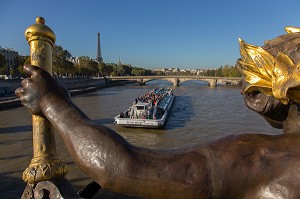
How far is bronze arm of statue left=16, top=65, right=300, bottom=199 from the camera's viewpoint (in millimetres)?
903

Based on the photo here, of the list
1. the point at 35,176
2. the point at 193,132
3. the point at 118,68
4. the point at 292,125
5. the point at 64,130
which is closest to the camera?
the point at 64,130

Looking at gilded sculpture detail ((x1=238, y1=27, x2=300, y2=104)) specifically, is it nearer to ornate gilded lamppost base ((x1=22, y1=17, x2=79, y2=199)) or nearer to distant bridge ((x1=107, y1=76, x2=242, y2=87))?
ornate gilded lamppost base ((x1=22, y1=17, x2=79, y2=199))

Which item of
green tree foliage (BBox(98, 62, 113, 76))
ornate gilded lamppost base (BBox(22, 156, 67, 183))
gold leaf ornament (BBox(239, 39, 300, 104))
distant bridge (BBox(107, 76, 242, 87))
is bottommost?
distant bridge (BBox(107, 76, 242, 87))

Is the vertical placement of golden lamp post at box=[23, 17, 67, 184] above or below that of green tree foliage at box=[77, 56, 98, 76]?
below

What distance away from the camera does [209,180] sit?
2.96 feet

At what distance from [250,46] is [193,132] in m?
13.5

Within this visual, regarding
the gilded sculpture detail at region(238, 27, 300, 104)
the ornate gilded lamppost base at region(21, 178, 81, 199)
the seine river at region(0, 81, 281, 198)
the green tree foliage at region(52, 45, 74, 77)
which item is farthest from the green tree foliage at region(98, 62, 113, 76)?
the gilded sculpture detail at region(238, 27, 300, 104)

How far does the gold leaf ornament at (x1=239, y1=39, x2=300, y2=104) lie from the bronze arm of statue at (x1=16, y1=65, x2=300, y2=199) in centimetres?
18

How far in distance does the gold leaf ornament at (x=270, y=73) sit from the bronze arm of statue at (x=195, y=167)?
0.18 metres

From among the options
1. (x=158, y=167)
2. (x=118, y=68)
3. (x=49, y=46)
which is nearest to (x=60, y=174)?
(x=49, y=46)

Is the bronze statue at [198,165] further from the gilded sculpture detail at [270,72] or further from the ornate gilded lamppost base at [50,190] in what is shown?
the ornate gilded lamppost base at [50,190]

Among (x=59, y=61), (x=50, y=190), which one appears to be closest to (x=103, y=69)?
(x=59, y=61)

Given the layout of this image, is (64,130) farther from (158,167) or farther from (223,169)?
(223,169)

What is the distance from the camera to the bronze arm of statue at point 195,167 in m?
0.90
